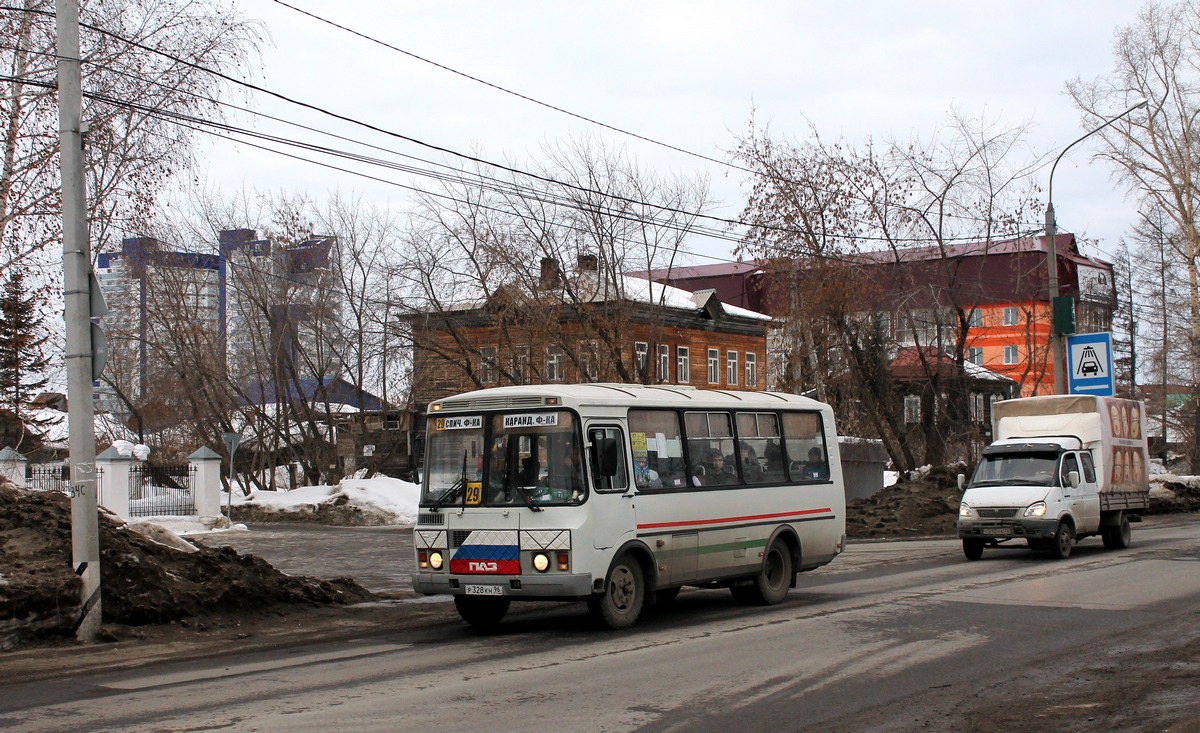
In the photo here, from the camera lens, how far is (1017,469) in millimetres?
22219

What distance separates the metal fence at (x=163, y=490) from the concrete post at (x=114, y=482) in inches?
33.2

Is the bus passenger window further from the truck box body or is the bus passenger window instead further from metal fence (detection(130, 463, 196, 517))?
metal fence (detection(130, 463, 196, 517))

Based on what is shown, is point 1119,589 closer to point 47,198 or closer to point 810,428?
point 810,428

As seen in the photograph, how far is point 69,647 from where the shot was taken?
11719 mm

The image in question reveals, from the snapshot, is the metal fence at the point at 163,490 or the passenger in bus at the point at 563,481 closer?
the passenger in bus at the point at 563,481

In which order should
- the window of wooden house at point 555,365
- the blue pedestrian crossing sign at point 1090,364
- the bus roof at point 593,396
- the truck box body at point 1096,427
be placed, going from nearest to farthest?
the bus roof at point 593,396, the truck box body at point 1096,427, the blue pedestrian crossing sign at point 1090,364, the window of wooden house at point 555,365

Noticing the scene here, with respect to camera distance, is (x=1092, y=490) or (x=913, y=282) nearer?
(x=1092, y=490)

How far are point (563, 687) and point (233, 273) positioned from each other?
38.9 m

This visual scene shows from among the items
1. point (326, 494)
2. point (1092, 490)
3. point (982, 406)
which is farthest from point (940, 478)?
point (982, 406)

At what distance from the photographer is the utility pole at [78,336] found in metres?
12.1

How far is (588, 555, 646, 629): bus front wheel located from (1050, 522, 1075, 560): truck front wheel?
10.9 m

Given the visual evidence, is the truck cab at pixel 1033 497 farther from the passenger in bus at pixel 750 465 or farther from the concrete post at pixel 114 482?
the concrete post at pixel 114 482

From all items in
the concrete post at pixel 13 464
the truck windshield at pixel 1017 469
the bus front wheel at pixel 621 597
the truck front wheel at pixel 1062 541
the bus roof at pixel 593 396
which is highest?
the bus roof at pixel 593 396

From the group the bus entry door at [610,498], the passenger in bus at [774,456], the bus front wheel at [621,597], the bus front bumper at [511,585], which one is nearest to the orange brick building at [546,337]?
the passenger in bus at [774,456]
